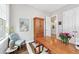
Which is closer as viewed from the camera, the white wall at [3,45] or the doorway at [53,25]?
the white wall at [3,45]

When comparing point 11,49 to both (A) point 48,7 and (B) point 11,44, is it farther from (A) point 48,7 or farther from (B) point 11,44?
(A) point 48,7

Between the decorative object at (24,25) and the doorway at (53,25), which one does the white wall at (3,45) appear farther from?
the doorway at (53,25)

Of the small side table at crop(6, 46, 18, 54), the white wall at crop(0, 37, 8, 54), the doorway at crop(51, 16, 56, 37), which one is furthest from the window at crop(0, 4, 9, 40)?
the doorway at crop(51, 16, 56, 37)

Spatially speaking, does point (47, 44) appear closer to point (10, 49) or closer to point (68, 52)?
point (68, 52)

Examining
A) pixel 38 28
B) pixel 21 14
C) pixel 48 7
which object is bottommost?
pixel 38 28

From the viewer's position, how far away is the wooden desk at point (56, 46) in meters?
1.52

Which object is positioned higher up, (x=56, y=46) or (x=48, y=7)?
(x=48, y=7)

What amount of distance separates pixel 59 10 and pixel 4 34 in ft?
2.96

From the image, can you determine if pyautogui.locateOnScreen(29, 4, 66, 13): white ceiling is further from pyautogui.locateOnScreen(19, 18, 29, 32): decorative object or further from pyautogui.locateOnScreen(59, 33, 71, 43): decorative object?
pyautogui.locateOnScreen(59, 33, 71, 43): decorative object

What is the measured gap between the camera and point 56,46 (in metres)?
1.60

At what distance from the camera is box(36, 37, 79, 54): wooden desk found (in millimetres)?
1521

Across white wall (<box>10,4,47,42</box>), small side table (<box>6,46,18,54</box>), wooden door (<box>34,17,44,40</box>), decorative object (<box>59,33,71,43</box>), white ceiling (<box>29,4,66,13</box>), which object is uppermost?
white ceiling (<box>29,4,66,13</box>)

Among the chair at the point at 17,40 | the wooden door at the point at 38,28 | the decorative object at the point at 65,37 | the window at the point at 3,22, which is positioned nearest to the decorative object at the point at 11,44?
the chair at the point at 17,40

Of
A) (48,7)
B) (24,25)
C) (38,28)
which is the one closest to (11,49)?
(24,25)
